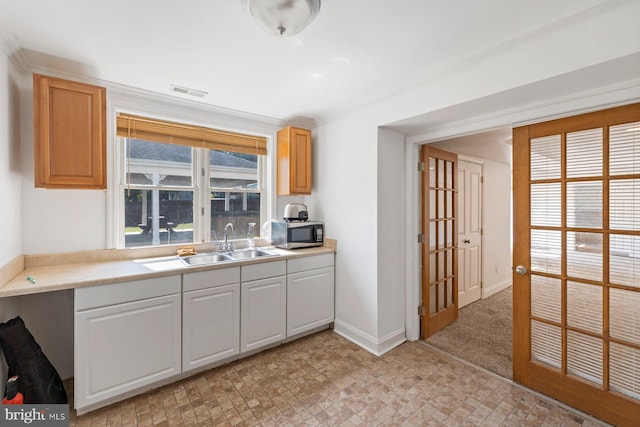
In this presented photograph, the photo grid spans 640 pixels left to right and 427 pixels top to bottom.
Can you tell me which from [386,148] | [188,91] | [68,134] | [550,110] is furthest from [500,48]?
[68,134]

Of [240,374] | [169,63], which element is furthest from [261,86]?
[240,374]

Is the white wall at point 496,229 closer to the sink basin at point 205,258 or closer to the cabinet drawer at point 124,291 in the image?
the sink basin at point 205,258

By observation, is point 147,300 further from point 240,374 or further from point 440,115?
point 440,115

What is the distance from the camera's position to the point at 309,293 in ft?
9.82

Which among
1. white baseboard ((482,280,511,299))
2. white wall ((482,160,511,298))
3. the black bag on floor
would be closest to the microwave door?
the black bag on floor

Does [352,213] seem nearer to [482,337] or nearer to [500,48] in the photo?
[500,48]

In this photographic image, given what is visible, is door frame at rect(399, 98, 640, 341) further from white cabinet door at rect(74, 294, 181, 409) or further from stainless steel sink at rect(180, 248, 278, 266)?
white cabinet door at rect(74, 294, 181, 409)

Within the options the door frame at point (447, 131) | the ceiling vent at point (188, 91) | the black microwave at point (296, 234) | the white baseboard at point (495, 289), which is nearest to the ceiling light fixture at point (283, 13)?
the ceiling vent at point (188, 91)

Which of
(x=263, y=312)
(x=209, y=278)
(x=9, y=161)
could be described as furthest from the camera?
(x=263, y=312)

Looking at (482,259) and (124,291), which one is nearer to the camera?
(124,291)

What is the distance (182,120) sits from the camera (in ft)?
9.29

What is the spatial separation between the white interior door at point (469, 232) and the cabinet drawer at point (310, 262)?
1.85 meters

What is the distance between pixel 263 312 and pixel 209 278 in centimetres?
62

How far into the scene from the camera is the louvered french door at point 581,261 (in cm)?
175
